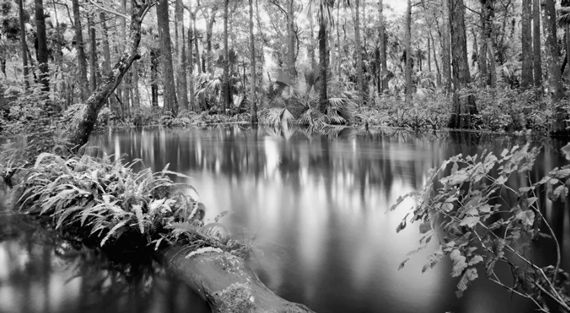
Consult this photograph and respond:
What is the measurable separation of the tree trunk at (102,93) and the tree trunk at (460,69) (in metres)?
10.4

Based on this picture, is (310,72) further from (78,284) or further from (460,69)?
(78,284)

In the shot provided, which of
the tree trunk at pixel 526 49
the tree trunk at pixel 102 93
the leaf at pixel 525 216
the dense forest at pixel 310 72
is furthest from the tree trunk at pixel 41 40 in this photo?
the tree trunk at pixel 526 49

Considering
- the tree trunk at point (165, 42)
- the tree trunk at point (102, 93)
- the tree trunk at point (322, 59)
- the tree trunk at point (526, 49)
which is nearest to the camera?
the tree trunk at point (102, 93)

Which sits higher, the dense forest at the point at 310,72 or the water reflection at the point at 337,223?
the dense forest at the point at 310,72

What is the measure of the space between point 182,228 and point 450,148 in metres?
7.49

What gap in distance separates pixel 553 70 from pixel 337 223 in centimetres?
974

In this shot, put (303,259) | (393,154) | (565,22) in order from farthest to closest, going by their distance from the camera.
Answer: (565,22)
(393,154)
(303,259)

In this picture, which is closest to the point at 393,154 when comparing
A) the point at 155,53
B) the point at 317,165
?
the point at 317,165

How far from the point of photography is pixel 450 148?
9086mm

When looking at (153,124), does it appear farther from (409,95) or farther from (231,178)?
(231,178)

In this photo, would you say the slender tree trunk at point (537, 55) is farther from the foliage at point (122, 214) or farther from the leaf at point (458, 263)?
the leaf at point (458, 263)

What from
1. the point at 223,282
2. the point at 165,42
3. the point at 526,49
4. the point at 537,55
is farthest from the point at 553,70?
the point at 165,42

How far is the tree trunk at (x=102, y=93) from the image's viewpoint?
6312 mm

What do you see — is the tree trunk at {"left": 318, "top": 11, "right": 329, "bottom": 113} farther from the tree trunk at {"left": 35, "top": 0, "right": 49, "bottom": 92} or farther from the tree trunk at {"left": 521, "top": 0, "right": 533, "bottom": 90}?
the tree trunk at {"left": 35, "top": 0, "right": 49, "bottom": 92}
